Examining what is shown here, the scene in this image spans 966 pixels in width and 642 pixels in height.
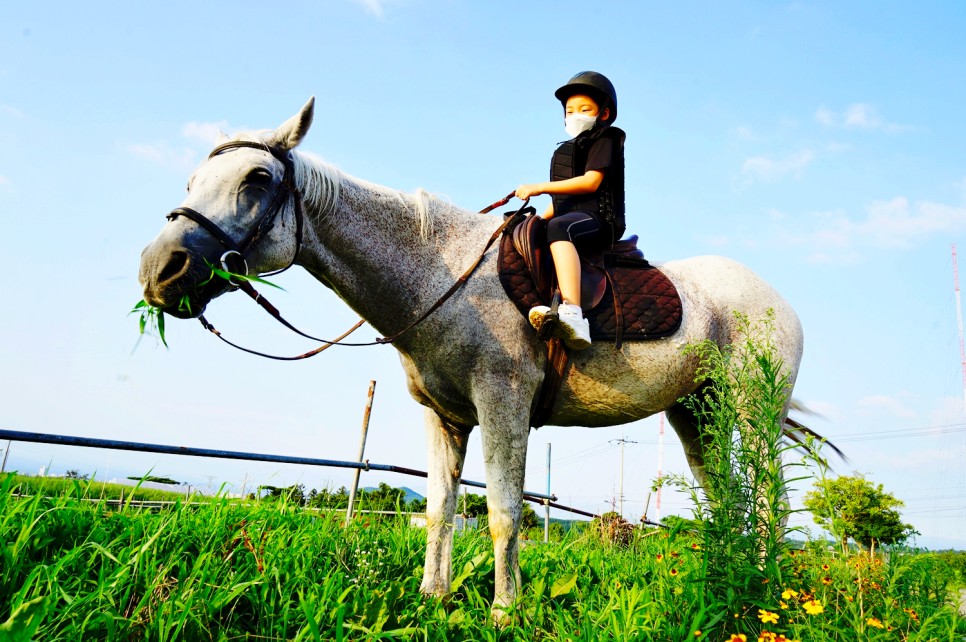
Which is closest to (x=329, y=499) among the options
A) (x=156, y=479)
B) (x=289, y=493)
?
(x=289, y=493)

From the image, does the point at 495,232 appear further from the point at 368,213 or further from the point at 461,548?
the point at 461,548

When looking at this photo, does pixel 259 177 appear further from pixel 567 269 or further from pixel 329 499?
pixel 329 499

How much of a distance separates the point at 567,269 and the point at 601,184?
765mm

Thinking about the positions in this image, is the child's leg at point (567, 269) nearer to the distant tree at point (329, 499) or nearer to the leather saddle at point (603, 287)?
the leather saddle at point (603, 287)

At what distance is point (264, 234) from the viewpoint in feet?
11.5

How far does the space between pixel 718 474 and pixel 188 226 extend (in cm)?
291

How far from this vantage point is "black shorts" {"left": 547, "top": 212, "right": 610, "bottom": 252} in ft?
12.8

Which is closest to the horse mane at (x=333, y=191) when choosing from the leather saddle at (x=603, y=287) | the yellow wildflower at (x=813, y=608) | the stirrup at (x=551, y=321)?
the leather saddle at (x=603, y=287)

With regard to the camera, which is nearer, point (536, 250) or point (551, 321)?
point (551, 321)

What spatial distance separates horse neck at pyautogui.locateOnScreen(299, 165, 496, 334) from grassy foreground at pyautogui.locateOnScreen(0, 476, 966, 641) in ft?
4.78

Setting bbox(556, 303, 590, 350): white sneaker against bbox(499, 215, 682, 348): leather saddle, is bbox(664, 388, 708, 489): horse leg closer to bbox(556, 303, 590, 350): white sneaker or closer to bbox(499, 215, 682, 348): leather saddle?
bbox(499, 215, 682, 348): leather saddle

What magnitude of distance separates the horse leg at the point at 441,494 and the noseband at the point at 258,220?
1462 mm

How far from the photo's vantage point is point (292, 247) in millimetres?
3639

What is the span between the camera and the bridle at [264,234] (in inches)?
130
